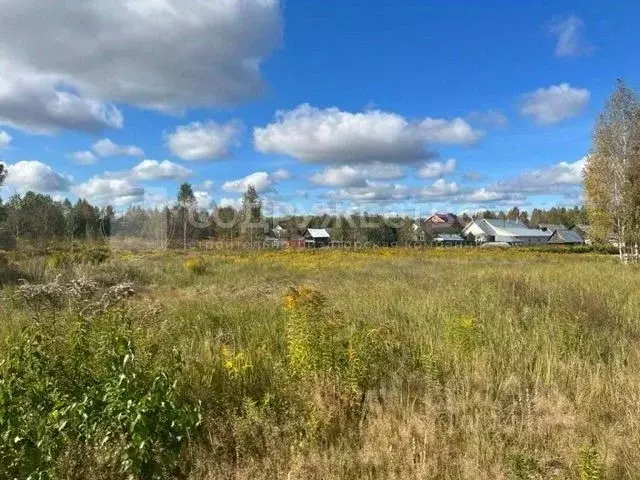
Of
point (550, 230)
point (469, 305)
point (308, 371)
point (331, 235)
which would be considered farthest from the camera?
point (550, 230)

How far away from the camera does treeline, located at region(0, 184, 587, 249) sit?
53906 millimetres

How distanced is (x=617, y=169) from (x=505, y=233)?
65221 mm

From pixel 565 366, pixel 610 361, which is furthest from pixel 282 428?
pixel 610 361

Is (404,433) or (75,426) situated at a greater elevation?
(75,426)

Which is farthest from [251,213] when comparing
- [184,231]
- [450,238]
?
[450,238]

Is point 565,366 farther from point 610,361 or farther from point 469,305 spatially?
point 469,305

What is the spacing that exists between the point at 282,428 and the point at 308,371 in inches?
27.1

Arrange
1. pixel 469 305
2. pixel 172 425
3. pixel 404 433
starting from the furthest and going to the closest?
pixel 469 305
pixel 404 433
pixel 172 425

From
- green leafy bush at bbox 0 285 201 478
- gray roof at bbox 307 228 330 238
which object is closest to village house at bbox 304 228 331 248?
gray roof at bbox 307 228 330 238

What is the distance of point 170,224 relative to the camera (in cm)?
6303

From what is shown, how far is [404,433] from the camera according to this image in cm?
293

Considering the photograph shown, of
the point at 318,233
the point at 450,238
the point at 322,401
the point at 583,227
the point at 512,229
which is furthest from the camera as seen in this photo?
the point at 450,238

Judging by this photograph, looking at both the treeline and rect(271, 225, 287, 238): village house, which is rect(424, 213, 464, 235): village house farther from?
rect(271, 225, 287, 238): village house

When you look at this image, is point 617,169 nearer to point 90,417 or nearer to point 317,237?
point 90,417
